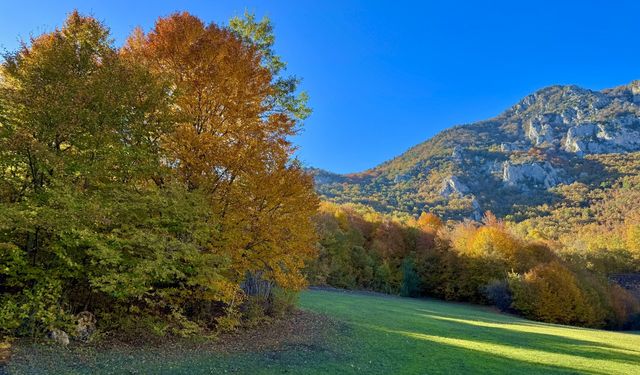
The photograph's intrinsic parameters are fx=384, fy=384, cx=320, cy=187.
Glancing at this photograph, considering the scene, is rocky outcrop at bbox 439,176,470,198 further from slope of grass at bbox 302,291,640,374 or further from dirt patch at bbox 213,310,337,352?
dirt patch at bbox 213,310,337,352

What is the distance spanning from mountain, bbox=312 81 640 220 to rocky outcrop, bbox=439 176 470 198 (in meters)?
0.31

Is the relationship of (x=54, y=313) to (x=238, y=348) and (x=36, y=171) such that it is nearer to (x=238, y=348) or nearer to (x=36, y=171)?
(x=36, y=171)

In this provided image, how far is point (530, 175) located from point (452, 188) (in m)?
25.4

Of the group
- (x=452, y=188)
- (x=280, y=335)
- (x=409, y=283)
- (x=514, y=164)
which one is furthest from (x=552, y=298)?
(x=514, y=164)

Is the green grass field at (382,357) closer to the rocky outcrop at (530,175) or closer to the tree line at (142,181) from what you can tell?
the tree line at (142,181)

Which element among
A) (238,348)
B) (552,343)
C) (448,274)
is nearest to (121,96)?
(238,348)

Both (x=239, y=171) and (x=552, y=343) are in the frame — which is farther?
(x=552, y=343)

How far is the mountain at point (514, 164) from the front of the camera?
367ft

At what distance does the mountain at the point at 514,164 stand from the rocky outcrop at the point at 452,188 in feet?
1.00

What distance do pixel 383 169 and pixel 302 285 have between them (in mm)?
135430

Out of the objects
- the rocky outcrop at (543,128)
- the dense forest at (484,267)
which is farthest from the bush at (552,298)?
the rocky outcrop at (543,128)

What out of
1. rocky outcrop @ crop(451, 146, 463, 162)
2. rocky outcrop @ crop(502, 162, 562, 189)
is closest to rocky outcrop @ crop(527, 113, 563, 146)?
rocky outcrop @ crop(502, 162, 562, 189)

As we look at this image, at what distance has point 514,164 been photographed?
121 metres

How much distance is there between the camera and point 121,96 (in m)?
12.0
